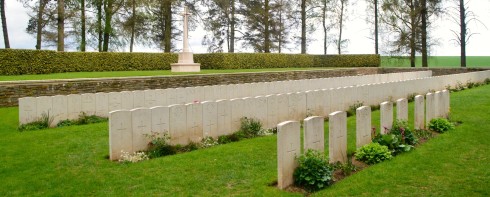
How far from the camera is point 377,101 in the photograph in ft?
44.3

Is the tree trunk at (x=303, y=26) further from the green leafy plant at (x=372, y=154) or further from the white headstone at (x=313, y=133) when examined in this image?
the white headstone at (x=313, y=133)

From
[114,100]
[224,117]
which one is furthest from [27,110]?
[224,117]

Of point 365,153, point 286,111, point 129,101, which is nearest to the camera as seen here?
point 365,153

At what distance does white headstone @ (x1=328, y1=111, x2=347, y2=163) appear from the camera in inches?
239

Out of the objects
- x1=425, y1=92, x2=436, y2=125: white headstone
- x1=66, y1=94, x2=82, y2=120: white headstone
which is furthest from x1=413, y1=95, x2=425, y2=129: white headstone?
x1=66, y1=94, x2=82, y2=120: white headstone

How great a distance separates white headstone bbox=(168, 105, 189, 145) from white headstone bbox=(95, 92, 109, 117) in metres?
3.68

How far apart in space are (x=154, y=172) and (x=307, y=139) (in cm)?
208

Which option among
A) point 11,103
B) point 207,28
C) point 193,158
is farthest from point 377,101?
point 207,28

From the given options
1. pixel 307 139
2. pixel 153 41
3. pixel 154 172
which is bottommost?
pixel 154 172

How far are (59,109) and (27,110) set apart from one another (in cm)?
69

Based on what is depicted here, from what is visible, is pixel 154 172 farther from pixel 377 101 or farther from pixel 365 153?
pixel 377 101

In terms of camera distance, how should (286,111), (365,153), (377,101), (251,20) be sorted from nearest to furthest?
(365,153) < (286,111) < (377,101) < (251,20)

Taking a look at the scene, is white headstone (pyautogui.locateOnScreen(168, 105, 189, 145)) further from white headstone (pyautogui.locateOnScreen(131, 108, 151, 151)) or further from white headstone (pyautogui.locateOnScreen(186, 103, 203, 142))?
white headstone (pyautogui.locateOnScreen(131, 108, 151, 151))

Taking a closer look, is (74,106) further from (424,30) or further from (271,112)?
(424,30)
